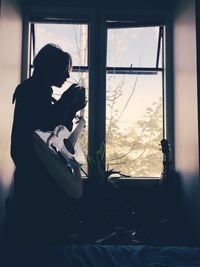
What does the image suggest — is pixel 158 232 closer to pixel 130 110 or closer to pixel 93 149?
pixel 93 149

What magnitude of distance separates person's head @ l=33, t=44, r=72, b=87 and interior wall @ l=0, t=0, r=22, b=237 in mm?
430

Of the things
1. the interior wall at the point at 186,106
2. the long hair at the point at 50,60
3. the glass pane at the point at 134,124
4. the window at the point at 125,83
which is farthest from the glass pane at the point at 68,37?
the long hair at the point at 50,60

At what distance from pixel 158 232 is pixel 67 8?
235 cm

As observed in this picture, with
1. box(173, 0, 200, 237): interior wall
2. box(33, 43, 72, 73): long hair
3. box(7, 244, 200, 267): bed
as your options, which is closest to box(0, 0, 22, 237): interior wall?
box(33, 43, 72, 73): long hair

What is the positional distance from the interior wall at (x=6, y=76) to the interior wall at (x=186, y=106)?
1.45 metres

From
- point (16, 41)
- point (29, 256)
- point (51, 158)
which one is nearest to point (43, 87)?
point (51, 158)

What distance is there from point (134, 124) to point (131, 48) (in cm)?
80

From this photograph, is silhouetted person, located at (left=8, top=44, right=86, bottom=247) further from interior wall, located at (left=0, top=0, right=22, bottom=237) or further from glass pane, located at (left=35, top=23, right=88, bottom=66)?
glass pane, located at (left=35, top=23, right=88, bottom=66)

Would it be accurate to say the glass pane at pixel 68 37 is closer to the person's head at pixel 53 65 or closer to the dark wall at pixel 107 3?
the dark wall at pixel 107 3

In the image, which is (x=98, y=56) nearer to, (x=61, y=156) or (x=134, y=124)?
→ (x=134, y=124)

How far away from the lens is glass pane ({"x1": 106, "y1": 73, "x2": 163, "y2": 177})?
362 centimetres

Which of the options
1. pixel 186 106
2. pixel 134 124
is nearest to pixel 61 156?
pixel 186 106

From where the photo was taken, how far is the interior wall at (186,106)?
2871mm

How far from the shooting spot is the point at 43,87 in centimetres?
194
